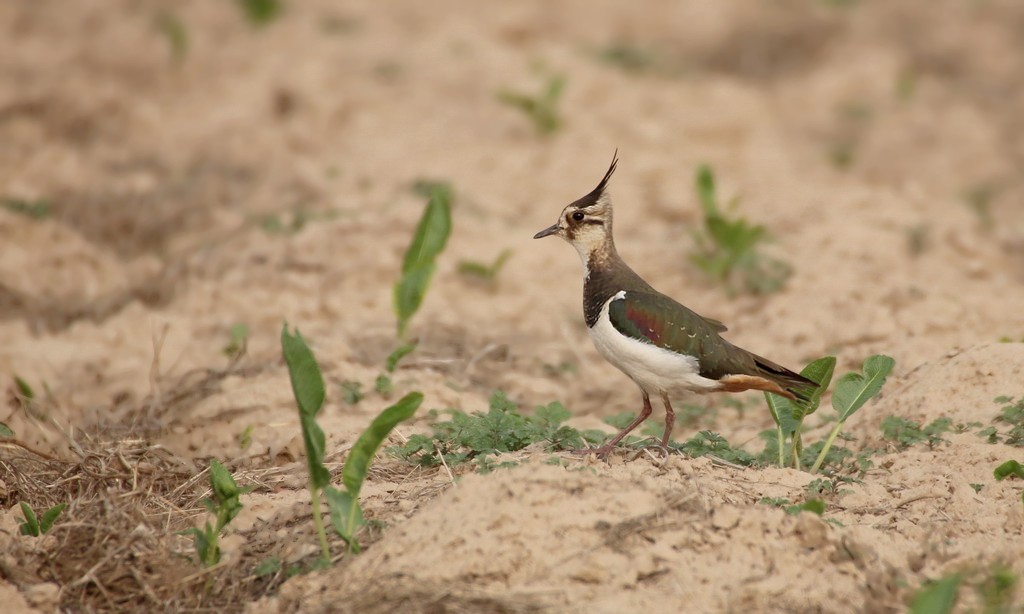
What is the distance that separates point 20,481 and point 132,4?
9.89 meters

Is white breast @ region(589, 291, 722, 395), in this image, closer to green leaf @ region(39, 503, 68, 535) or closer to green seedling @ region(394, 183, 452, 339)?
green seedling @ region(394, 183, 452, 339)

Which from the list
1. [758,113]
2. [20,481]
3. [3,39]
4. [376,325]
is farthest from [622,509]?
[3,39]

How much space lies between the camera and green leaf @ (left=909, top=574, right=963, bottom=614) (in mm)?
3674

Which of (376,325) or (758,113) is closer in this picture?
(376,325)

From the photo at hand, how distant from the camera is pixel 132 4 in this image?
1357cm

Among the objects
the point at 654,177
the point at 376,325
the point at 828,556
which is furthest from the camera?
the point at 654,177

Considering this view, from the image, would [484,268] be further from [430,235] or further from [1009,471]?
[1009,471]

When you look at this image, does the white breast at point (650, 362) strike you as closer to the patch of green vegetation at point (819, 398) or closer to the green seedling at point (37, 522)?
the patch of green vegetation at point (819, 398)

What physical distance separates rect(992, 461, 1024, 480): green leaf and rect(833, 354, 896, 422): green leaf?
615mm

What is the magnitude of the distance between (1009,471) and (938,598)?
1559 mm

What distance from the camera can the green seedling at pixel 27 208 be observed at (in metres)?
8.94

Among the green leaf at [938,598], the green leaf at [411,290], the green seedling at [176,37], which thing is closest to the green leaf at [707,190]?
the green leaf at [411,290]

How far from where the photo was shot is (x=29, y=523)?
455 cm

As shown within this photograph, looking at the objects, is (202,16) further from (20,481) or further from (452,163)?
(20,481)
